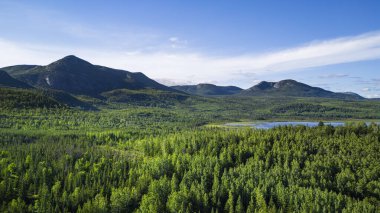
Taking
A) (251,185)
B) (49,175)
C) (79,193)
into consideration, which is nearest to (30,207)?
(79,193)

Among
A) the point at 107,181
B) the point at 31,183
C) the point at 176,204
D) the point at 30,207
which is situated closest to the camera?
the point at 30,207

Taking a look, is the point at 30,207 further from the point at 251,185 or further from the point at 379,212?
the point at 379,212

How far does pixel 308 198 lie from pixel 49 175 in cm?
14001

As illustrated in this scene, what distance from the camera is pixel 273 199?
602 feet

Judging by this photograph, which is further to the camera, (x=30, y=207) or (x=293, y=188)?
(x=293, y=188)

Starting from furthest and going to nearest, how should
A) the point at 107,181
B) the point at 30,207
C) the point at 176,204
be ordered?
the point at 107,181
the point at 176,204
the point at 30,207

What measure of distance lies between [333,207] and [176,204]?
78829 millimetres

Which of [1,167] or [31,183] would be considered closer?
[31,183]

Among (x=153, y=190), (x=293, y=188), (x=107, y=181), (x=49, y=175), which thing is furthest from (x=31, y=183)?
(x=293, y=188)

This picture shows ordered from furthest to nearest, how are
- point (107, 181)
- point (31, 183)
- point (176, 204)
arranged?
point (107, 181)
point (31, 183)
point (176, 204)

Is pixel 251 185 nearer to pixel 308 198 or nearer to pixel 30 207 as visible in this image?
pixel 308 198

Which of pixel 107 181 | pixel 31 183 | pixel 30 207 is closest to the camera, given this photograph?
pixel 30 207

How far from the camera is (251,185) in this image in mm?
188375

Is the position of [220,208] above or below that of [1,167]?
below
